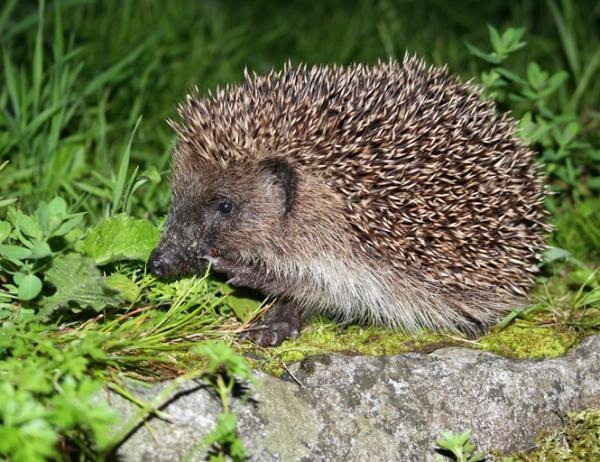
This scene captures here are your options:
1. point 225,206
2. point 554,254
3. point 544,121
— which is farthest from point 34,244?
point 544,121

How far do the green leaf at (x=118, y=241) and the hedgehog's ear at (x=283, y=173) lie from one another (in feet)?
2.16

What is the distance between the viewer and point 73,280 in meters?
3.38

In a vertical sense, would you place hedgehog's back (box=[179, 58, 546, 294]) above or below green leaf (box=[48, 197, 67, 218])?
above

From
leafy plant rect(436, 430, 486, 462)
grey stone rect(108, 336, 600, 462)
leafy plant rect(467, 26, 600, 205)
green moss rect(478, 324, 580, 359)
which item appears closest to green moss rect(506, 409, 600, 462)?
grey stone rect(108, 336, 600, 462)

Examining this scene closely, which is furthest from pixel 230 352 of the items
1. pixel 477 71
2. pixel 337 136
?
pixel 477 71

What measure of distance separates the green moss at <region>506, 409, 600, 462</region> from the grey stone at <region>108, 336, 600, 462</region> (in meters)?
0.05

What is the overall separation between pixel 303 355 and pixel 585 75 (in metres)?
3.79

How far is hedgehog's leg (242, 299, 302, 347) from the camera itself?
154 inches

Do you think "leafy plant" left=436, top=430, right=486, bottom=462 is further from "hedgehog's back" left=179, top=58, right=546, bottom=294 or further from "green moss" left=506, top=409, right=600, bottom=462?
"hedgehog's back" left=179, top=58, right=546, bottom=294

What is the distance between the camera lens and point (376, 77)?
4.29 metres

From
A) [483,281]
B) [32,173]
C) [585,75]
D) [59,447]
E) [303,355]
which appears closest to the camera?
[59,447]

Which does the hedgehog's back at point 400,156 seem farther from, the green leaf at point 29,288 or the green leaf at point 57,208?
the green leaf at point 29,288

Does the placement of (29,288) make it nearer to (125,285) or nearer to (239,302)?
(125,285)

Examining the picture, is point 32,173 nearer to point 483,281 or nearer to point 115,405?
point 115,405
